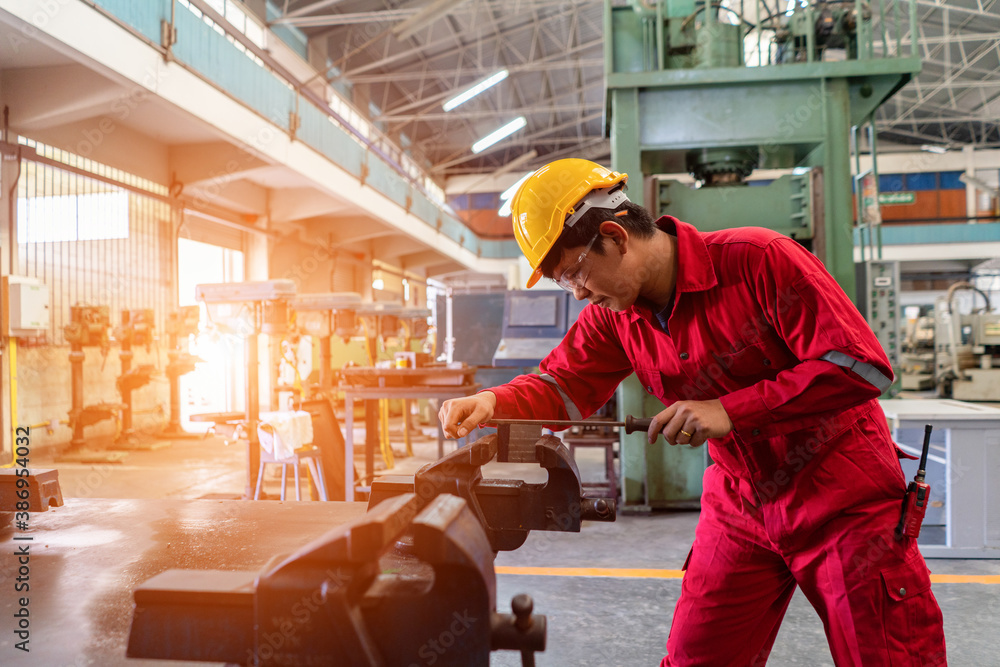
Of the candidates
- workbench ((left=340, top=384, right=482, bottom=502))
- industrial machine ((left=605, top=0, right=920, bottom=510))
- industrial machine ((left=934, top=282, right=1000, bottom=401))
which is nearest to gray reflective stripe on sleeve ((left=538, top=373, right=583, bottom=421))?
industrial machine ((left=605, top=0, right=920, bottom=510))

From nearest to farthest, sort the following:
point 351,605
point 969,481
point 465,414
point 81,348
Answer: point 351,605, point 465,414, point 969,481, point 81,348

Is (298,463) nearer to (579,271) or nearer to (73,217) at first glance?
(579,271)

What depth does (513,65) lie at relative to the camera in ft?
42.5

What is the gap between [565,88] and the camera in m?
15.2

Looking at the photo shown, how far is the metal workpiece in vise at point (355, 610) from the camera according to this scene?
0.68 meters

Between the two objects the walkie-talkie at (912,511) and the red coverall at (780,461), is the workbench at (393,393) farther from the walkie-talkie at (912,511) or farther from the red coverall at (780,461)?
the walkie-talkie at (912,511)

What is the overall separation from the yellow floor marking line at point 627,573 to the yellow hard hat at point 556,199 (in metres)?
2.26

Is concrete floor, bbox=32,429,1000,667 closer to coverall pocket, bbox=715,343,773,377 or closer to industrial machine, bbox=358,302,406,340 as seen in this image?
coverall pocket, bbox=715,343,773,377

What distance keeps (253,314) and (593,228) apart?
3707 mm

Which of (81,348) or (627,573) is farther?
(81,348)

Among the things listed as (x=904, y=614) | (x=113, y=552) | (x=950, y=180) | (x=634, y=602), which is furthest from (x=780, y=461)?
(x=950, y=180)

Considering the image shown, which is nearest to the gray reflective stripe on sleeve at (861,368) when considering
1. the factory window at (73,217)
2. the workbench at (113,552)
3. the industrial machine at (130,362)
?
the workbench at (113,552)

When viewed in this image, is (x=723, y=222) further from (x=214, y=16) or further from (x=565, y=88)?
(x=565, y=88)

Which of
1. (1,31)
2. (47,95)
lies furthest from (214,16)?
(1,31)
